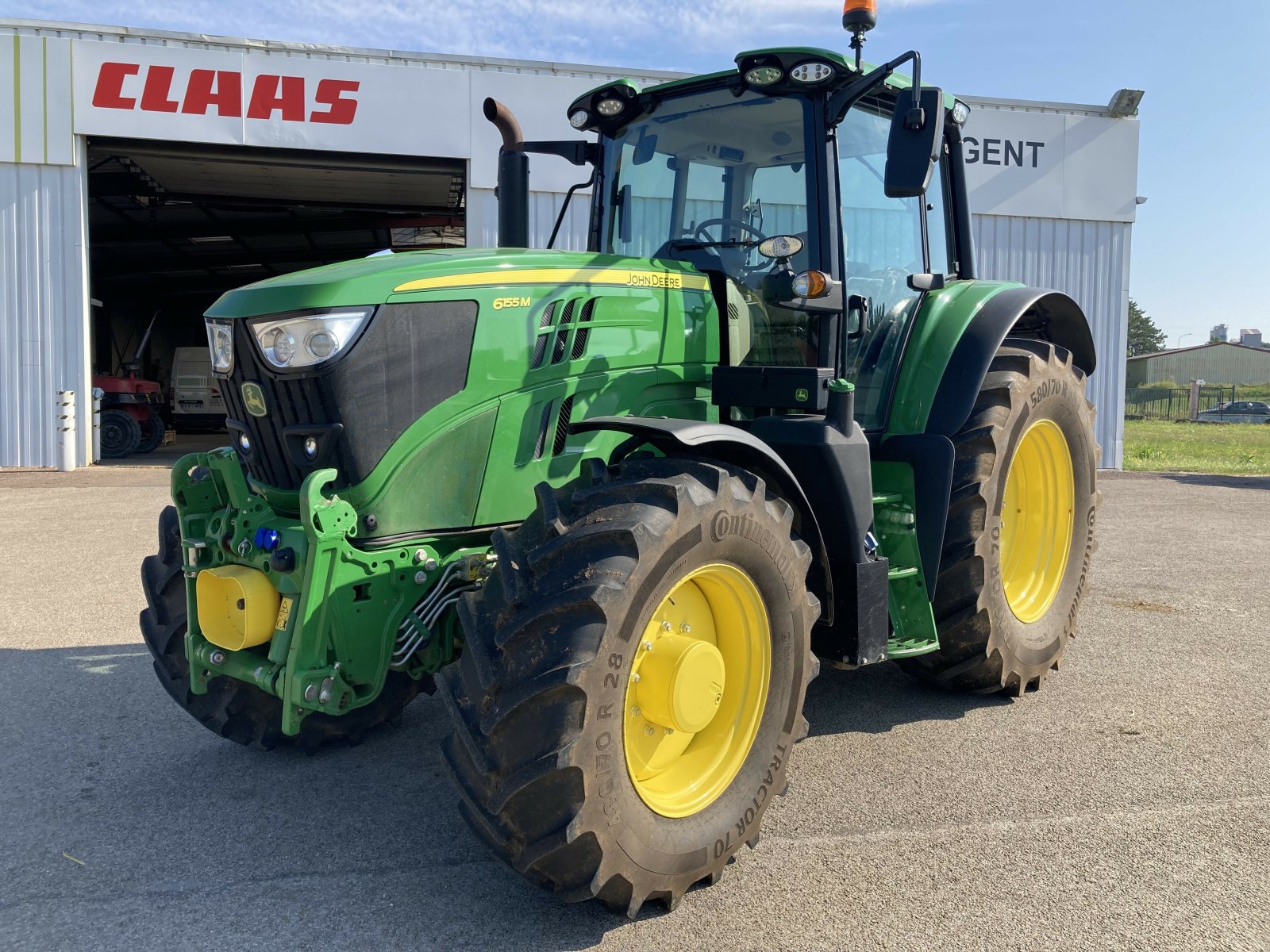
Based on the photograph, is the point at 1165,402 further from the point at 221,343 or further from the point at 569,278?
the point at 221,343

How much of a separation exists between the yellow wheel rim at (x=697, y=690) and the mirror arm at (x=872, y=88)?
163 centimetres

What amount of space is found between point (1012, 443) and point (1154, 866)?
1933 mm

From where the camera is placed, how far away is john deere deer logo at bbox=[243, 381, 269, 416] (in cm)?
333

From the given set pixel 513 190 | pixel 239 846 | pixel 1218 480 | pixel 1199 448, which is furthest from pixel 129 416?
pixel 1199 448

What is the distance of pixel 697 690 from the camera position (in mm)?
3020

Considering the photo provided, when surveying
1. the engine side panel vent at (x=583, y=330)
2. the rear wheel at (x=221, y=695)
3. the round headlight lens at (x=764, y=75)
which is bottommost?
the rear wheel at (x=221, y=695)

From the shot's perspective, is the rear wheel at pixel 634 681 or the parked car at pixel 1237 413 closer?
the rear wheel at pixel 634 681

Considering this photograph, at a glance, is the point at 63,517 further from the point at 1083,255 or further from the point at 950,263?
the point at 1083,255

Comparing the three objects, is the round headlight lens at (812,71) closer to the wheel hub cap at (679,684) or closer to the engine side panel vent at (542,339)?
the engine side panel vent at (542,339)

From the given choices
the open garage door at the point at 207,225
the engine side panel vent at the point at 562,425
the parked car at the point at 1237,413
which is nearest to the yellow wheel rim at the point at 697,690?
the engine side panel vent at the point at 562,425

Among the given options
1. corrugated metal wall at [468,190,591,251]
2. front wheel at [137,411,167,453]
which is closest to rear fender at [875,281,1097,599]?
corrugated metal wall at [468,190,591,251]

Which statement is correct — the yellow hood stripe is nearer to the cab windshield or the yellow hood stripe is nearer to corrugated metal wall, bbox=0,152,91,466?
the cab windshield

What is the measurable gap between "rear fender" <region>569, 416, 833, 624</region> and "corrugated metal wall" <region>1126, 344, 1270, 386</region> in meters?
73.5

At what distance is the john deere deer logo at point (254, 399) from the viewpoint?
10.9 ft
